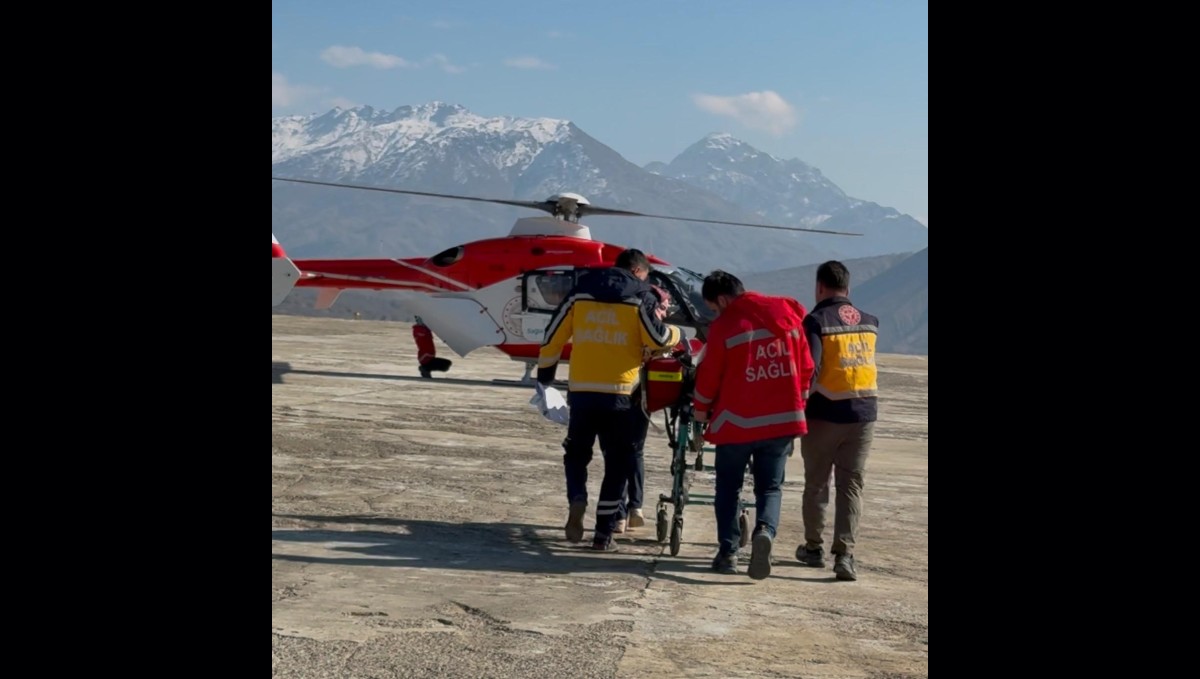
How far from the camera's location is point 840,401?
7781 millimetres

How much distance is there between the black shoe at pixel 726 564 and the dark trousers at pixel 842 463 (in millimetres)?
579

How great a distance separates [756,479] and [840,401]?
673 millimetres

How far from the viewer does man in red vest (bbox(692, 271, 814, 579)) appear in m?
7.46

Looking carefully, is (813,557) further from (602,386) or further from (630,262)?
(630,262)

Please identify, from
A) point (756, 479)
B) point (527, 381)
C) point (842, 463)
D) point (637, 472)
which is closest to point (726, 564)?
point (756, 479)

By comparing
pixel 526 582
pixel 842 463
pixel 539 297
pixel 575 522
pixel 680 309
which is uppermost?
pixel 539 297

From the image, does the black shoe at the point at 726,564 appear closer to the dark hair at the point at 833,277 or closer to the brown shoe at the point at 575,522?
the brown shoe at the point at 575,522

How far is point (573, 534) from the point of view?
8.42 meters

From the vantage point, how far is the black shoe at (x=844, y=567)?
299 inches
